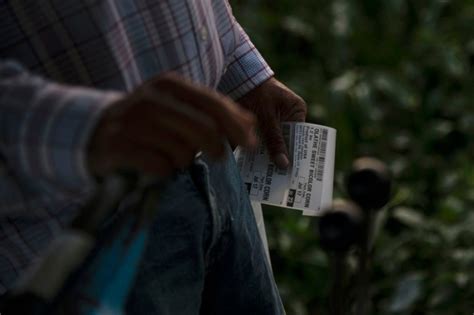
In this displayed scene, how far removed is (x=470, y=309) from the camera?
7.66ft

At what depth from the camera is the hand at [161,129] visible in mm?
870

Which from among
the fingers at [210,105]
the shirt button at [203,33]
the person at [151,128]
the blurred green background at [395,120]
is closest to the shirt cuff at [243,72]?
the person at [151,128]

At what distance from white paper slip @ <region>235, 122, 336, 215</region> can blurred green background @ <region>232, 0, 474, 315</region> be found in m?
0.89

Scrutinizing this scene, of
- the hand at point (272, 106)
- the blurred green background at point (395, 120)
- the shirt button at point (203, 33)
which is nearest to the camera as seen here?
the shirt button at point (203, 33)

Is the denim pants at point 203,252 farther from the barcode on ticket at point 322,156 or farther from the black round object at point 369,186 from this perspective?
the black round object at point 369,186

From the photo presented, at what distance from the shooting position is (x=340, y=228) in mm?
871

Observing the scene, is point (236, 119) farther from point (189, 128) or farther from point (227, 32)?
point (227, 32)

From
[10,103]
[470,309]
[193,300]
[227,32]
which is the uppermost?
[10,103]

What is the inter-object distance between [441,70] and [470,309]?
953 mm

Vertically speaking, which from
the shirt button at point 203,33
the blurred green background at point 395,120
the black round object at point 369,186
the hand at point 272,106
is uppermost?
the black round object at point 369,186

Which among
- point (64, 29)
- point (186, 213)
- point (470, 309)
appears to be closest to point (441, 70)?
point (470, 309)

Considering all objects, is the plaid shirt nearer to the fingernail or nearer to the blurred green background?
the fingernail

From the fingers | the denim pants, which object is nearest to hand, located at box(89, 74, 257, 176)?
the fingers

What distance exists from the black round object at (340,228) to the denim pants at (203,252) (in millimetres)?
526
